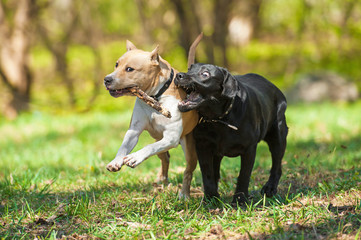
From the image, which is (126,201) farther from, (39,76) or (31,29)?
(39,76)

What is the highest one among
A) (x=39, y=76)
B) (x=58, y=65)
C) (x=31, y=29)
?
(x=31, y=29)

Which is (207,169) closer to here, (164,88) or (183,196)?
(183,196)

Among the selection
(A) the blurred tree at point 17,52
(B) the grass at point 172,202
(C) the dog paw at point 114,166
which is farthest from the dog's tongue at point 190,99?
(A) the blurred tree at point 17,52

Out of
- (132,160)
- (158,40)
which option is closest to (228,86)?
(132,160)

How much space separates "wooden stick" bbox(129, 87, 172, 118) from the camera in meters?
3.71

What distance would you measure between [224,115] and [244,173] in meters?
0.61

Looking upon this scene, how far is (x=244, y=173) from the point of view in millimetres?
4137

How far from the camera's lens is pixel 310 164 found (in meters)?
5.77

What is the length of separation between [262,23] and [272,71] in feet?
23.2

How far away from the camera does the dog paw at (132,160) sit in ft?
11.5

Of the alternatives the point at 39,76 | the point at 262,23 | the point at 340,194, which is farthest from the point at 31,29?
the point at 262,23

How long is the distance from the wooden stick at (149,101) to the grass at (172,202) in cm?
82

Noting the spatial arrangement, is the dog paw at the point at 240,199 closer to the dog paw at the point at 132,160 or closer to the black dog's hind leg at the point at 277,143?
the black dog's hind leg at the point at 277,143

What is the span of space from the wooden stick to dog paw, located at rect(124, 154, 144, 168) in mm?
439
